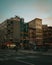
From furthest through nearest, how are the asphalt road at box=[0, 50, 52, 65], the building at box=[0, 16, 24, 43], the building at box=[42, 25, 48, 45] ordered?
the building at box=[0, 16, 24, 43]
the building at box=[42, 25, 48, 45]
the asphalt road at box=[0, 50, 52, 65]

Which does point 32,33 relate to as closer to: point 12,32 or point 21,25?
point 21,25

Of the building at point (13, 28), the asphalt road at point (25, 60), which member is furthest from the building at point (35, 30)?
the asphalt road at point (25, 60)

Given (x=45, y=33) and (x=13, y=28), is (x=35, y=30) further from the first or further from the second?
(x=13, y=28)

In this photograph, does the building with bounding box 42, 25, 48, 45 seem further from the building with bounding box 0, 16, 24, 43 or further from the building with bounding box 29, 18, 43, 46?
the building with bounding box 0, 16, 24, 43

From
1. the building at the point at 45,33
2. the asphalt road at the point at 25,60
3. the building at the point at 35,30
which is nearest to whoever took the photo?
the asphalt road at the point at 25,60

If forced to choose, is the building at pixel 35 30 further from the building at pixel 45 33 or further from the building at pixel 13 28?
the building at pixel 13 28

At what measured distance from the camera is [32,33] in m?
106

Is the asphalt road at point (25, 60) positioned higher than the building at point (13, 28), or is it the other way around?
the building at point (13, 28)

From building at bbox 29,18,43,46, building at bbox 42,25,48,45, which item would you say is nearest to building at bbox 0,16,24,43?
building at bbox 29,18,43,46

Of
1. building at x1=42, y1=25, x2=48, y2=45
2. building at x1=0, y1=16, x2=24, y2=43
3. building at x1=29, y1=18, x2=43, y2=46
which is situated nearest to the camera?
building at x1=42, y1=25, x2=48, y2=45

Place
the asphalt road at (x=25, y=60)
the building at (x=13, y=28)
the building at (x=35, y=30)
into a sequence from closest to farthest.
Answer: the asphalt road at (x=25, y=60) < the building at (x=35, y=30) < the building at (x=13, y=28)

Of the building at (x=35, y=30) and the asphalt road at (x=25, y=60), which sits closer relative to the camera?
the asphalt road at (x=25, y=60)

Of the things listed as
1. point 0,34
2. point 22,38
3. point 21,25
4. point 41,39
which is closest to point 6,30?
point 0,34

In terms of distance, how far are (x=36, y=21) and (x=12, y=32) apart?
78.5 ft
